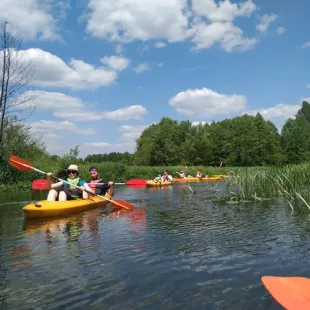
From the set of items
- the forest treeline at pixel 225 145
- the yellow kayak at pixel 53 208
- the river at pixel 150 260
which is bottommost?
the river at pixel 150 260

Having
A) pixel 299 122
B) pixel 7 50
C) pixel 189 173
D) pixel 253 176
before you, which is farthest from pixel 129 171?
pixel 299 122

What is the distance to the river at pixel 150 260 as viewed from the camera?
361 centimetres

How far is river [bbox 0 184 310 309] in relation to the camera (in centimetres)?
361

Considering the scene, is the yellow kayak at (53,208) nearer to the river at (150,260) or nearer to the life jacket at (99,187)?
the river at (150,260)

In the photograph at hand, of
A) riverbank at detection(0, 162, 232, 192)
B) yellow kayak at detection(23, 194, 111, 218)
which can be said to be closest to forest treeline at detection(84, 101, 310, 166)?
riverbank at detection(0, 162, 232, 192)

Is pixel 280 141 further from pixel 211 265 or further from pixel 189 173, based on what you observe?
pixel 211 265

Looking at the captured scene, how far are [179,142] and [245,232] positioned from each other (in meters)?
49.5

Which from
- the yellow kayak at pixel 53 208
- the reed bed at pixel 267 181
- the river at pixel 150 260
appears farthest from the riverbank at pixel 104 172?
the river at pixel 150 260

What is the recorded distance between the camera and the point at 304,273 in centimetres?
428

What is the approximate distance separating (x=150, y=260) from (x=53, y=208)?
13.9ft

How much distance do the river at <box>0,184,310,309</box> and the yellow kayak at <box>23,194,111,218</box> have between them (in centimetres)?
24

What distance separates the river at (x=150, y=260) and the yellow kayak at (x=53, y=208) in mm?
235

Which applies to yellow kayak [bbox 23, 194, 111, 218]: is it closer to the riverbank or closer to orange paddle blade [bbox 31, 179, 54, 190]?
orange paddle blade [bbox 31, 179, 54, 190]

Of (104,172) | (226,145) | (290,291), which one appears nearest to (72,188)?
(290,291)
